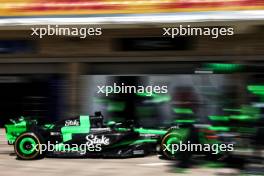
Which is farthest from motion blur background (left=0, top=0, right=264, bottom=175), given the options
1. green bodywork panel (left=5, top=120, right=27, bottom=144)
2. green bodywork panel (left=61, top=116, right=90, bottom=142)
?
green bodywork panel (left=5, top=120, right=27, bottom=144)

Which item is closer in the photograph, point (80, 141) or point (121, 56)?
point (80, 141)

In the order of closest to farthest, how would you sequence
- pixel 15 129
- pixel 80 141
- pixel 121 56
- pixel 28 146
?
pixel 28 146 → pixel 80 141 → pixel 15 129 → pixel 121 56

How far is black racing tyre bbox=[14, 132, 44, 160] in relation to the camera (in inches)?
408

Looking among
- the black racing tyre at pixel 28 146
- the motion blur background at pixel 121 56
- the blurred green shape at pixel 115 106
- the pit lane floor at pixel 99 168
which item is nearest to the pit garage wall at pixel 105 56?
the motion blur background at pixel 121 56

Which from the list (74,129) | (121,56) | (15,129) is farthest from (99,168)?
(121,56)

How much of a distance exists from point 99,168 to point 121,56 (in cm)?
571

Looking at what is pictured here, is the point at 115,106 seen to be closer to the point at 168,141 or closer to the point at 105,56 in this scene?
the point at 105,56

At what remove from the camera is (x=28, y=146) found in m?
10.4

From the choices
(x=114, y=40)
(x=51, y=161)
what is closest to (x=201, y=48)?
(x=114, y=40)

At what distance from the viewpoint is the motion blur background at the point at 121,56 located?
13.3 m

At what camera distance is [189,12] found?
13.3 metres

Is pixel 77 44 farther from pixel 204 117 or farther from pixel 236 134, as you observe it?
pixel 236 134

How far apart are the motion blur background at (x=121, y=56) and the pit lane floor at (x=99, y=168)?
338 cm

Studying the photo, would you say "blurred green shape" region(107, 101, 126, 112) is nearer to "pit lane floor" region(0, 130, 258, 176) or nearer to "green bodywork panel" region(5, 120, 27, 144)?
"green bodywork panel" region(5, 120, 27, 144)
